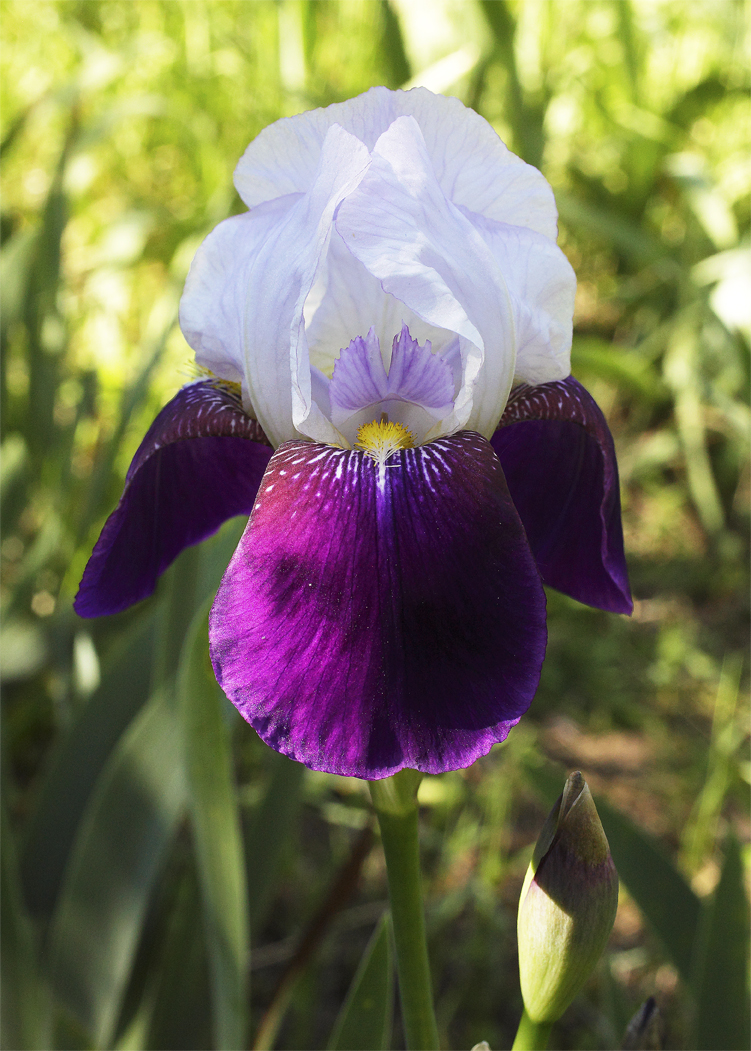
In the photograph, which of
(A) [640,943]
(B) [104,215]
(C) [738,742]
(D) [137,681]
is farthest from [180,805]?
(B) [104,215]

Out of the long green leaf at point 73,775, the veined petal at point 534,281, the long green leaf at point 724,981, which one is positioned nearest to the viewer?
the veined petal at point 534,281

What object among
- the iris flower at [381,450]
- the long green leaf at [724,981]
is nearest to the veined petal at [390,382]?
the iris flower at [381,450]

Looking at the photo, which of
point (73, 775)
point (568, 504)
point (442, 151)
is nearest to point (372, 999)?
point (568, 504)

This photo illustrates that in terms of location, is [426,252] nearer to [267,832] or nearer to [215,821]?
[215,821]

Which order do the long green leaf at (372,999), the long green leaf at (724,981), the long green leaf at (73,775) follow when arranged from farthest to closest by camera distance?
the long green leaf at (73,775) < the long green leaf at (724,981) < the long green leaf at (372,999)

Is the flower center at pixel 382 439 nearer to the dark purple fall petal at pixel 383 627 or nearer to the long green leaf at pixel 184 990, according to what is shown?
the dark purple fall petal at pixel 383 627

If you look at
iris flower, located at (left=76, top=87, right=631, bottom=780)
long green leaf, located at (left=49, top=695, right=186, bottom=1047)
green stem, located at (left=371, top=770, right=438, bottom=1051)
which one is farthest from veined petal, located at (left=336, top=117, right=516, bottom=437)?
long green leaf, located at (left=49, top=695, right=186, bottom=1047)
